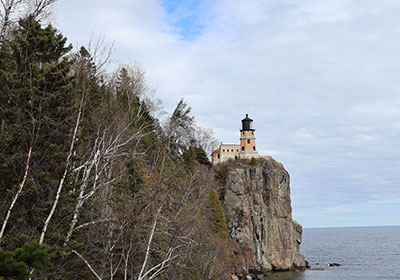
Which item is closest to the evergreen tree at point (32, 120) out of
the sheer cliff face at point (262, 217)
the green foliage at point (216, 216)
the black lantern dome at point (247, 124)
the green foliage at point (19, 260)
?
the green foliage at point (19, 260)

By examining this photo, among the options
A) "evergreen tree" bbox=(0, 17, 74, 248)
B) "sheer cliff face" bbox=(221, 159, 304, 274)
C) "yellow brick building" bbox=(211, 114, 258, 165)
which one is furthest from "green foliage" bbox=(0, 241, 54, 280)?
"yellow brick building" bbox=(211, 114, 258, 165)

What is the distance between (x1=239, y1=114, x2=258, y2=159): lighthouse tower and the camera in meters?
73.1

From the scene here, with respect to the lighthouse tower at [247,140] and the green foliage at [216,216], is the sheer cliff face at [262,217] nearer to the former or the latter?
the lighthouse tower at [247,140]

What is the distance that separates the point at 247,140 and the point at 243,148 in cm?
183

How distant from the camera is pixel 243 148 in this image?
245ft

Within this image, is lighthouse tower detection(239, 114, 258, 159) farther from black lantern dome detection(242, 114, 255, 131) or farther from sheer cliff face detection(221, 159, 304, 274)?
sheer cliff face detection(221, 159, 304, 274)

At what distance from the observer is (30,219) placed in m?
13.0

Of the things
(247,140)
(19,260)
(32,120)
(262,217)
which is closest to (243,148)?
(247,140)

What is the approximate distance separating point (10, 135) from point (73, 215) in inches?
144

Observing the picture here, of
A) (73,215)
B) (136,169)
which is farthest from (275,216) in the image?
(73,215)

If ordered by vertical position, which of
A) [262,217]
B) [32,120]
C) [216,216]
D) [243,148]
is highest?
[243,148]

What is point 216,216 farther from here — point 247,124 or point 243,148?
point 247,124

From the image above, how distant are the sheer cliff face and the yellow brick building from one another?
6.32 metres

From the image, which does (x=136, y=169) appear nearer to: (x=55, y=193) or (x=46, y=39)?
(x=55, y=193)
